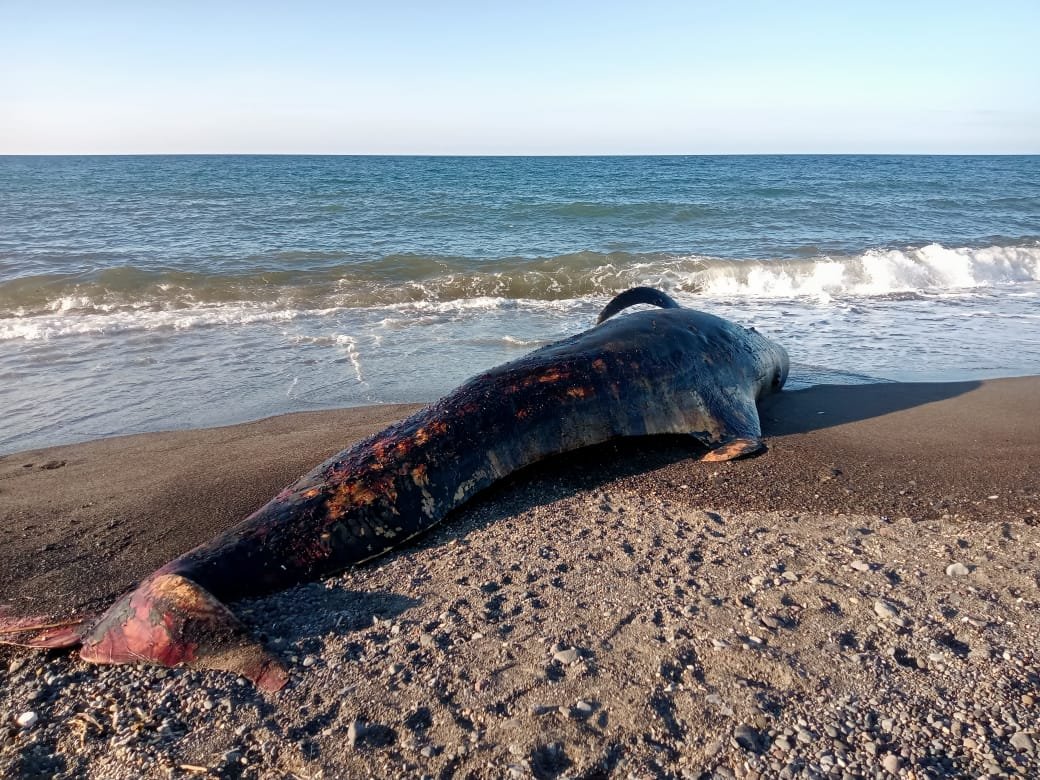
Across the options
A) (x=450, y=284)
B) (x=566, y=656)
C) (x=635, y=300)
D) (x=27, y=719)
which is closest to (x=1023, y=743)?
(x=566, y=656)

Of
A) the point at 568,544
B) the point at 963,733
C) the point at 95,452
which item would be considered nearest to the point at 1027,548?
the point at 963,733

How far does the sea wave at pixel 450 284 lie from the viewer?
41.6ft

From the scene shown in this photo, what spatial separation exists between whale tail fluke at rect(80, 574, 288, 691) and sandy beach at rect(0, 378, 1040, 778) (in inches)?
3.3

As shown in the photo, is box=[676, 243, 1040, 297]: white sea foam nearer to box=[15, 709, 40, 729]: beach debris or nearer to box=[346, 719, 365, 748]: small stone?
box=[346, 719, 365, 748]: small stone

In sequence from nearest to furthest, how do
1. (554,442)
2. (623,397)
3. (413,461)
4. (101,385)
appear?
(413,461) → (554,442) → (623,397) → (101,385)

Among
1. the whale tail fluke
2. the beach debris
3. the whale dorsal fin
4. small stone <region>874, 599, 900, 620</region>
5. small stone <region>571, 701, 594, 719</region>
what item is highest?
the whale dorsal fin

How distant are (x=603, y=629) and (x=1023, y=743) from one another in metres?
1.61

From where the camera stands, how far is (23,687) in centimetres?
313

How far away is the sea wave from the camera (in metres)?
12.7

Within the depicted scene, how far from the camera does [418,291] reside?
573 inches

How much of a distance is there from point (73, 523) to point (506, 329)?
24.0 ft

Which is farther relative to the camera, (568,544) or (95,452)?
(95,452)

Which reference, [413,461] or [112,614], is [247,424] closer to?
[413,461]

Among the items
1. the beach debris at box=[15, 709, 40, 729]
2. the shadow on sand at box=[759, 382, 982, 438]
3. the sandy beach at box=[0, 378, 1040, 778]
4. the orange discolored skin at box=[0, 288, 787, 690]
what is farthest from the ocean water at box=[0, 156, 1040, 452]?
the beach debris at box=[15, 709, 40, 729]
